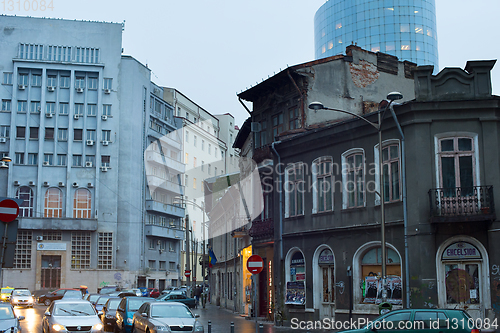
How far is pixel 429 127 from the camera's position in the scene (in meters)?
21.7

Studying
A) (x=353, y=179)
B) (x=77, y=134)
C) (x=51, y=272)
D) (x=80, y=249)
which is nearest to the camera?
(x=353, y=179)

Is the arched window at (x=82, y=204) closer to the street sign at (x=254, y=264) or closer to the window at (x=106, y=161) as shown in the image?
the window at (x=106, y=161)

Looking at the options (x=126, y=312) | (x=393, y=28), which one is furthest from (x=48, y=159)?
(x=393, y=28)

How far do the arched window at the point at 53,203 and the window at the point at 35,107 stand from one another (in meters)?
9.25

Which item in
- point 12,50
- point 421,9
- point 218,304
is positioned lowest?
point 218,304

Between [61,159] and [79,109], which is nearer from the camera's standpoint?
→ [61,159]

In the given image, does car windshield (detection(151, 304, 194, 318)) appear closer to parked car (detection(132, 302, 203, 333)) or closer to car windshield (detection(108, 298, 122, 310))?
parked car (detection(132, 302, 203, 333))

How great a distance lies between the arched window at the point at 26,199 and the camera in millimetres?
62625

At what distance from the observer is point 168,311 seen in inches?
742

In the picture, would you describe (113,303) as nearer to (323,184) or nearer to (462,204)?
(323,184)

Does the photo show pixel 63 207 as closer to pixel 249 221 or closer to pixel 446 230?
pixel 249 221

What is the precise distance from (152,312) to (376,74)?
2164 centimetres

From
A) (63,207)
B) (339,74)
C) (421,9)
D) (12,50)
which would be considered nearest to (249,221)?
(339,74)

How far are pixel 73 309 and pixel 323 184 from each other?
40.7 ft
